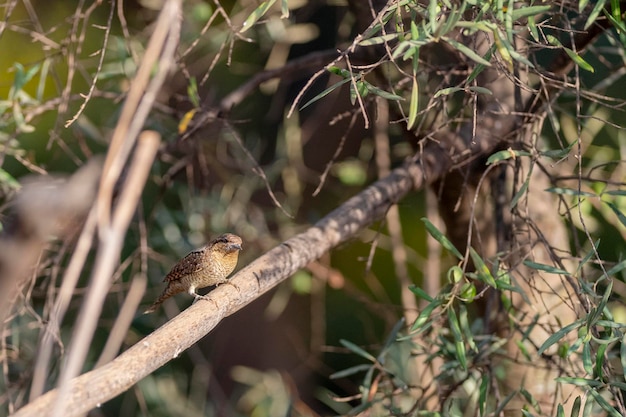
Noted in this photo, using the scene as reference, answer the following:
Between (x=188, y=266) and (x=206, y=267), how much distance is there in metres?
0.16

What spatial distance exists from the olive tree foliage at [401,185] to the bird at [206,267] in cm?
19

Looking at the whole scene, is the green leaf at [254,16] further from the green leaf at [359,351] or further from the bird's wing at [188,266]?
the bird's wing at [188,266]

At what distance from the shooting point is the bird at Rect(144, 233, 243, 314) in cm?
324

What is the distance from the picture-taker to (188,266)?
133 inches

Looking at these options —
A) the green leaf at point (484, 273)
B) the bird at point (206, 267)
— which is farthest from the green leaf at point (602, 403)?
the bird at point (206, 267)

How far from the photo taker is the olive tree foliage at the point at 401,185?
5.08ft

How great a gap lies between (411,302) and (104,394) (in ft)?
9.21

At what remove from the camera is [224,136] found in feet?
13.3

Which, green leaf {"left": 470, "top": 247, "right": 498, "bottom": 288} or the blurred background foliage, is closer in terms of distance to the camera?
green leaf {"left": 470, "top": 247, "right": 498, "bottom": 288}

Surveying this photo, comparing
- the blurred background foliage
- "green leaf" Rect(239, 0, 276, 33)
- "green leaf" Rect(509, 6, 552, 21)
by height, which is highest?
"green leaf" Rect(239, 0, 276, 33)

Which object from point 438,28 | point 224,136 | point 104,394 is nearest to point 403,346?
point 224,136

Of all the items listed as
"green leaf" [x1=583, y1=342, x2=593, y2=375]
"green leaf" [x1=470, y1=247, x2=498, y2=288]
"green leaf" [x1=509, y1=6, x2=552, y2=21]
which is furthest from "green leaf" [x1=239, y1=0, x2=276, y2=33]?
"green leaf" [x1=583, y1=342, x2=593, y2=375]

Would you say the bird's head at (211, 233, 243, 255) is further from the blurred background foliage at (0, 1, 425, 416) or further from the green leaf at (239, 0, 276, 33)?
the green leaf at (239, 0, 276, 33)

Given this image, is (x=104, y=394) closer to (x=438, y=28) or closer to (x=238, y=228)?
(x=438, y=28)
